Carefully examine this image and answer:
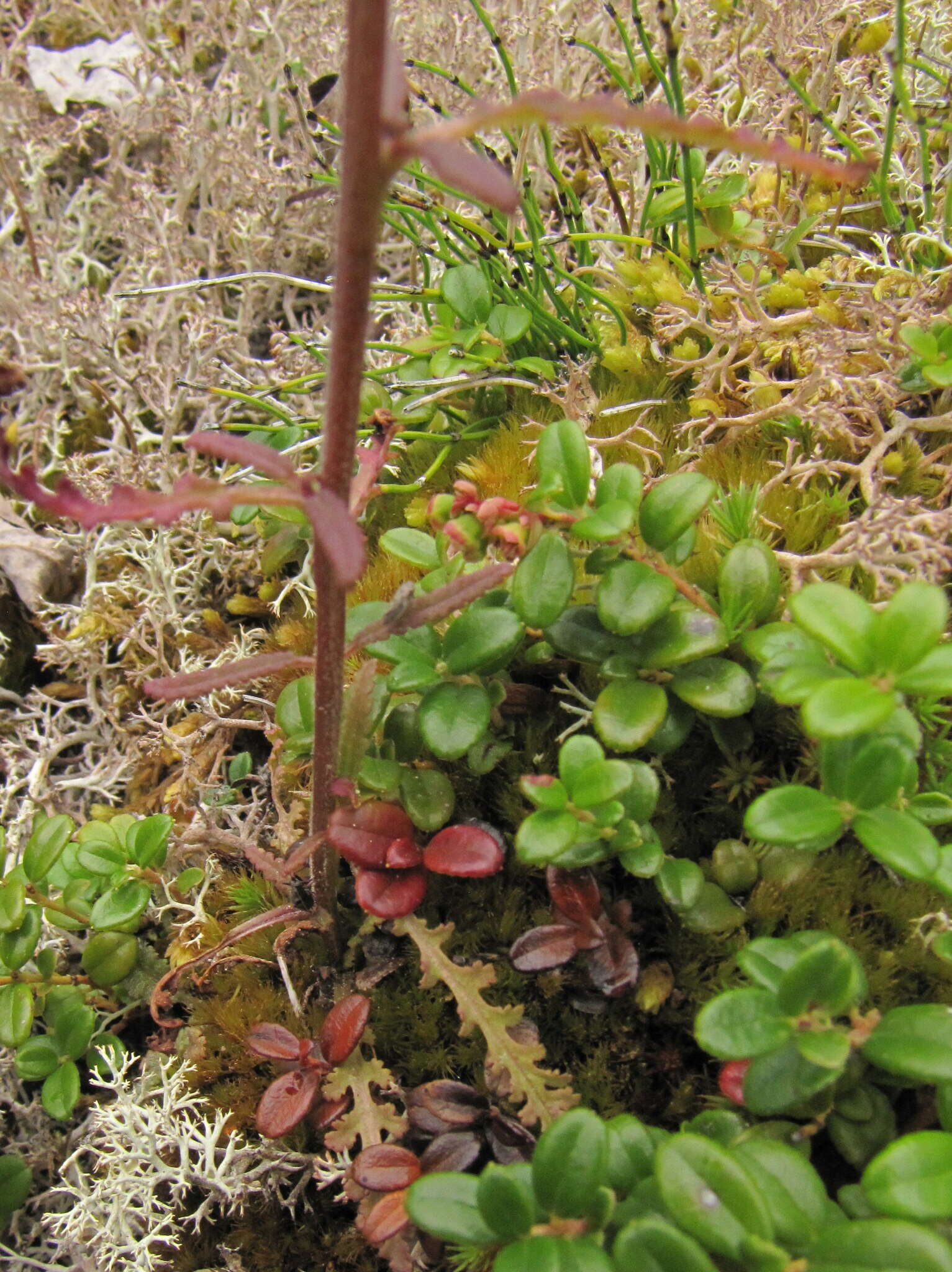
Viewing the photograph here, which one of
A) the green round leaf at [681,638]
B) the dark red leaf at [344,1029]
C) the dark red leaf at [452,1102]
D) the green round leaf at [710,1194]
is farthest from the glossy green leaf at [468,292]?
the green round leaf at [710,1194]

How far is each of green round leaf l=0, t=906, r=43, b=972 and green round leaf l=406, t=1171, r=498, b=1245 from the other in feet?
2.76

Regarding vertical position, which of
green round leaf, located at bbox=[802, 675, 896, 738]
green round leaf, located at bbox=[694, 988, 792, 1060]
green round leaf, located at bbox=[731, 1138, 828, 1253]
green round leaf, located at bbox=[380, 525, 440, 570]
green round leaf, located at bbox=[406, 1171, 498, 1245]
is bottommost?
green round leaf, located at bbox=[406, 1171, 498, 1245]

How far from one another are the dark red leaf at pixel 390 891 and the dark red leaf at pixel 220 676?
0.38 m

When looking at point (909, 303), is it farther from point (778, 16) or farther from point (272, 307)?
point (272, 307)

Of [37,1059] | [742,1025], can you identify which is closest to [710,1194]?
[742,1025]

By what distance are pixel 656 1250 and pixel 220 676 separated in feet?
2.67

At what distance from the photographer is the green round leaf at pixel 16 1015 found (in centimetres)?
153

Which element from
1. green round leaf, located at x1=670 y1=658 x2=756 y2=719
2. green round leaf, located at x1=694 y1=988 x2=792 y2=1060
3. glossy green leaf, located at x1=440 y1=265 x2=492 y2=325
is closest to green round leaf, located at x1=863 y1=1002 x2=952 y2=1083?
green round leaf, located at x1=694 y1=988 x2=792 y2=1060

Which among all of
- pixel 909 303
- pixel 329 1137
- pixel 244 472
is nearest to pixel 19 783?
pixel 244 472

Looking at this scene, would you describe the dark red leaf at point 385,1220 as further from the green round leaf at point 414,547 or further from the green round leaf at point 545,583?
the green round leaf at point 414,547

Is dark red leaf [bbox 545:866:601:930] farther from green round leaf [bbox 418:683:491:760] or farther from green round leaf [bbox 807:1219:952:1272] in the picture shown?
green round leaf [bbox 807:1219:952:1272]

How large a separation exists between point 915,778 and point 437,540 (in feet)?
2.62

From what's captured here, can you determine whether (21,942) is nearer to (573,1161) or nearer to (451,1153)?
(451,1153)

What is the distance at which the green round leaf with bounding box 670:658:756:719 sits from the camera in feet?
4.49
